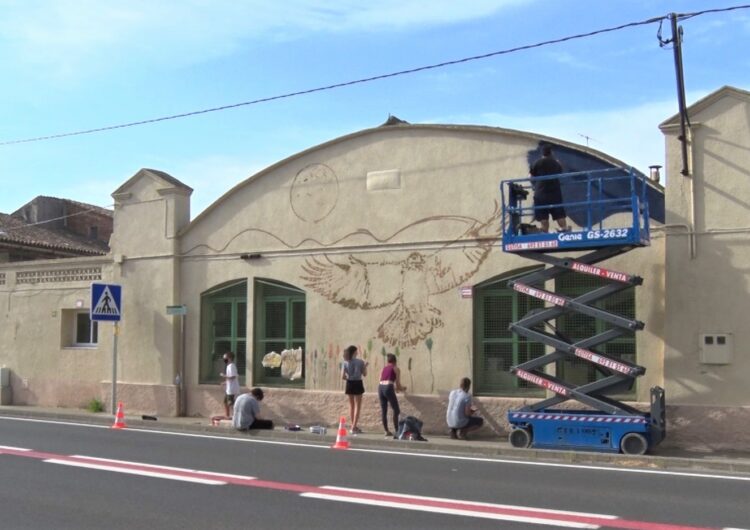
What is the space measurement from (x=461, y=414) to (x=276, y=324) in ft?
16.7

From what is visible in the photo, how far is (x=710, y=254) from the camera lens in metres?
13.3

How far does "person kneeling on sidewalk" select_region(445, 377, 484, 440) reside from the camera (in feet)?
46.9

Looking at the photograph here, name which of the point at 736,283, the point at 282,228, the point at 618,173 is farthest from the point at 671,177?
the point at 282,228

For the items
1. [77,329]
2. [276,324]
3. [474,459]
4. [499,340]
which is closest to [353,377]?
[499,340]

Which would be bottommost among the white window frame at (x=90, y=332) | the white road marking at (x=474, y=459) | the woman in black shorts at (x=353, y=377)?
the white road marking at (x=474, y=459)

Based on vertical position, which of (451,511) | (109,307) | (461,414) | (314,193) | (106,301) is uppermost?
(314,193)

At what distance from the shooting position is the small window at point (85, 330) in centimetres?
2086

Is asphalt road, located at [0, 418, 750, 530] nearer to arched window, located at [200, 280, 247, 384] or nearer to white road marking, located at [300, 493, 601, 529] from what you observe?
white road marking, located at [300, 493, 601, 529]

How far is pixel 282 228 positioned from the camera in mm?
17641

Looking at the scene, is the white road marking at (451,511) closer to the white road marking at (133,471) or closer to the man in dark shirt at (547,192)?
the white road marking at (133,471)

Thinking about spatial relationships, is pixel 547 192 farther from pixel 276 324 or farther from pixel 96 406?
pixel 96 406

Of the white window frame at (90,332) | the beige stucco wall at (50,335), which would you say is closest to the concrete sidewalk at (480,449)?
the beige stucco wall at (50,335)

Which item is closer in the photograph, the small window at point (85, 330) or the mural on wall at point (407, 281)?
the mural on wall at point (407, 281)

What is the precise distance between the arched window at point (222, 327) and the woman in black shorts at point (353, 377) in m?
3.38
